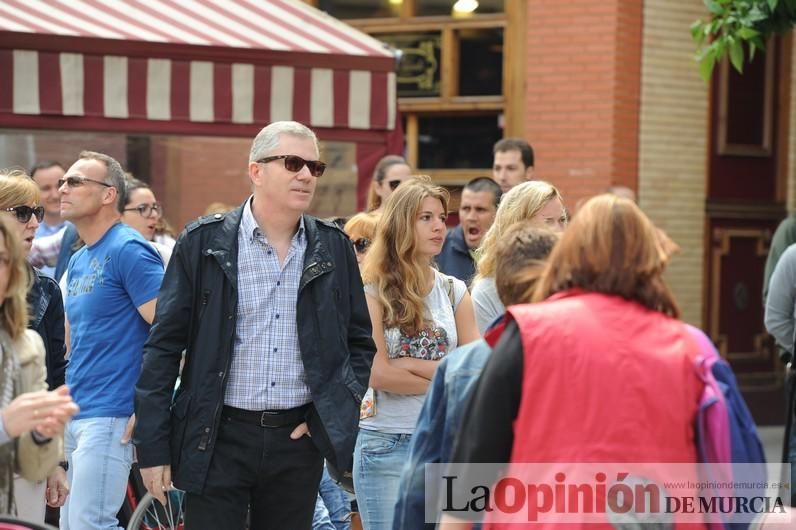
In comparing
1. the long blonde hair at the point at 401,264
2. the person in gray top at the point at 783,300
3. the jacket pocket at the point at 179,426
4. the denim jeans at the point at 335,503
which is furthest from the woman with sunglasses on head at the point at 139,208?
the person in gray top at the point at 783,300

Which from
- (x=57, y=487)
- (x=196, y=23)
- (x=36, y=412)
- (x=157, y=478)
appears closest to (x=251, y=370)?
(x=157, y=478)

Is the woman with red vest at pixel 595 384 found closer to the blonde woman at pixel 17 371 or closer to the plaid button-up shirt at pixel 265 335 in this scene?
the blonde woman at pixel 17 371

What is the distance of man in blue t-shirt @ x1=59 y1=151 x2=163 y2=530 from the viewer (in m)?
5.84

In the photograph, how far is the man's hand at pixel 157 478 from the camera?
479cm

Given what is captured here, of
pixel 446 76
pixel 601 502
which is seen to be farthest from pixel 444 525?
pixel 446 76

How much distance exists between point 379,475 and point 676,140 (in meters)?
7.37

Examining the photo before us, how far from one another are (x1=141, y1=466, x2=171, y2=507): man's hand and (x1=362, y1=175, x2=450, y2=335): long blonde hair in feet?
4.28

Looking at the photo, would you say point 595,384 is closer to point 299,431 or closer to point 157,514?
point 299,431

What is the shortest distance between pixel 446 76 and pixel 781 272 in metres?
6.38

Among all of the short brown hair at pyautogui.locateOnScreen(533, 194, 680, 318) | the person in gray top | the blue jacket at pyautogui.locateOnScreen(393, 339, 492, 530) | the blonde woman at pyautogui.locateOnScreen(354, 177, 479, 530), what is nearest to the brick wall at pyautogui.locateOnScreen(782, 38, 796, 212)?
the person in gray top

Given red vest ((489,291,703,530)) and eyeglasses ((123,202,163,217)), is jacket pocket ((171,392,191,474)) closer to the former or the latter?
red vest ((489,291,703,530))

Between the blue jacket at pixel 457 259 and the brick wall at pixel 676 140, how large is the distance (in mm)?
4401

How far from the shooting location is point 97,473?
582 centimetres

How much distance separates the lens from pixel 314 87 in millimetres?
9305
